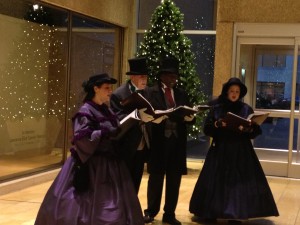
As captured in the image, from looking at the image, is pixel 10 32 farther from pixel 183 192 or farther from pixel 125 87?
pixel 183 192

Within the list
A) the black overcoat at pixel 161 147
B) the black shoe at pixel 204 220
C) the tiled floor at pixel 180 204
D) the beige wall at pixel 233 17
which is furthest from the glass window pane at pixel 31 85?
the black shoe at pixel 204 220

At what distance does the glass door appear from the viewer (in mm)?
8195

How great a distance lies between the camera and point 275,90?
8406 mm

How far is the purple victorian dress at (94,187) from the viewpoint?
11.8 feet

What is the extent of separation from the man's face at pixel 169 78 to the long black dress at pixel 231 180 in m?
0.60

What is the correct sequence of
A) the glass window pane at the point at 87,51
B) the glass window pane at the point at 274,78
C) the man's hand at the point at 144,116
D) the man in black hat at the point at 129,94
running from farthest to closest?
the glass window pane at the point at 87,51
the glass window pane at the point at 274,78
the man in black hat at the point at 129,94
the man's hand at the point at 144,116

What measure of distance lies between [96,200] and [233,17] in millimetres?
5275

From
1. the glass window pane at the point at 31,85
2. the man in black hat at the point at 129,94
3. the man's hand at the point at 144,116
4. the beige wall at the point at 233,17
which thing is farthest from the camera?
the beige wall at the point at 233,17

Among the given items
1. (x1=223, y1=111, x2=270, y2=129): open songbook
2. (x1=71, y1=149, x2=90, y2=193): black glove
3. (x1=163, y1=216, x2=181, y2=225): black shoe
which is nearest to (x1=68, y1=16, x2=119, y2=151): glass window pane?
(x1=163, y1=216, x2=181, y2=225): black shoe

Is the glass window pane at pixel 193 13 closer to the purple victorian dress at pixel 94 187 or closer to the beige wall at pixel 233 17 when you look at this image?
the beige wall at pixel 233 17

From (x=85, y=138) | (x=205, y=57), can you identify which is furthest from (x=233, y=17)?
(x=85, y=138)

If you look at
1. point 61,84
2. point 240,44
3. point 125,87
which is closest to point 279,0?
point 240,44

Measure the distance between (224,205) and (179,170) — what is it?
0.56 m

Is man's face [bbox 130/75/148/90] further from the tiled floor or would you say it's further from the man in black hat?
the tiled floor
